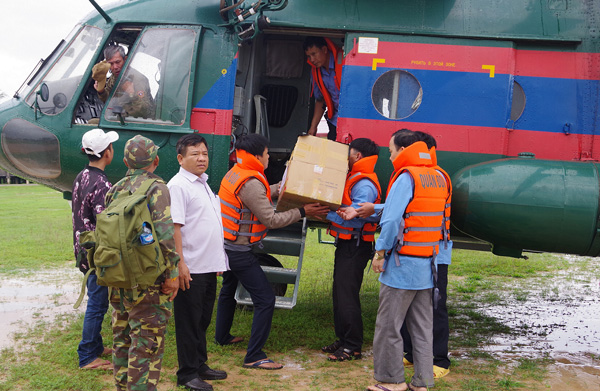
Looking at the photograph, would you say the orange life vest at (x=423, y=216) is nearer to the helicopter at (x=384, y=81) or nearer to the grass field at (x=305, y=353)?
the helicopter at (x=384, y=81)

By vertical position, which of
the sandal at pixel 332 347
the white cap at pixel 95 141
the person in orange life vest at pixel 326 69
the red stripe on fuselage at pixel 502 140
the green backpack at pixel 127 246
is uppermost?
the person in orange life vest at pixel 326 69

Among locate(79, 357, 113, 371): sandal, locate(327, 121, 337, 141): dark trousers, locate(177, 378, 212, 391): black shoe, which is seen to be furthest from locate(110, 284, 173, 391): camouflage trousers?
locate(327, 121, 337, 141): dark trousers

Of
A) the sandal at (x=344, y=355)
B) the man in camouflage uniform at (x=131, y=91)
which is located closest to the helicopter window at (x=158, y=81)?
the man in camouflage uniform at (x=131, y=91)

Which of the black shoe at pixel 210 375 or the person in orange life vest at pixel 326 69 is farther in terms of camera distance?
the person in orange life vest at pixel 326 69

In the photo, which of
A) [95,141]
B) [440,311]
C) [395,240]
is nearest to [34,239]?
[95,141]

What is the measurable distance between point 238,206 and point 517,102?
9.96 ft

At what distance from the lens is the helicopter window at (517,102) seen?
5.64 meters

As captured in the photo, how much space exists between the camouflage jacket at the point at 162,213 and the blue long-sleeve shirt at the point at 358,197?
1.73 metres

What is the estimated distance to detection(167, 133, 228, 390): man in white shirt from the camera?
13.4ft

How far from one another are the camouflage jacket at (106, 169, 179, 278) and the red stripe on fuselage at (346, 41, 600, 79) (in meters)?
2.80

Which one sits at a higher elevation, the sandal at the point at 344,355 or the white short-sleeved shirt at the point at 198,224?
the white short-sleeved shirt at the point at 198,224

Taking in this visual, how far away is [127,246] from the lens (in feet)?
11.2

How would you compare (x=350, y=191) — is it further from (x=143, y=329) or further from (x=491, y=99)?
(x=143, y=329)

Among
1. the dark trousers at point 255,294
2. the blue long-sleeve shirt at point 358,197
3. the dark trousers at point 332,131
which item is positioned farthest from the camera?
the dark trousers at point 332,131
